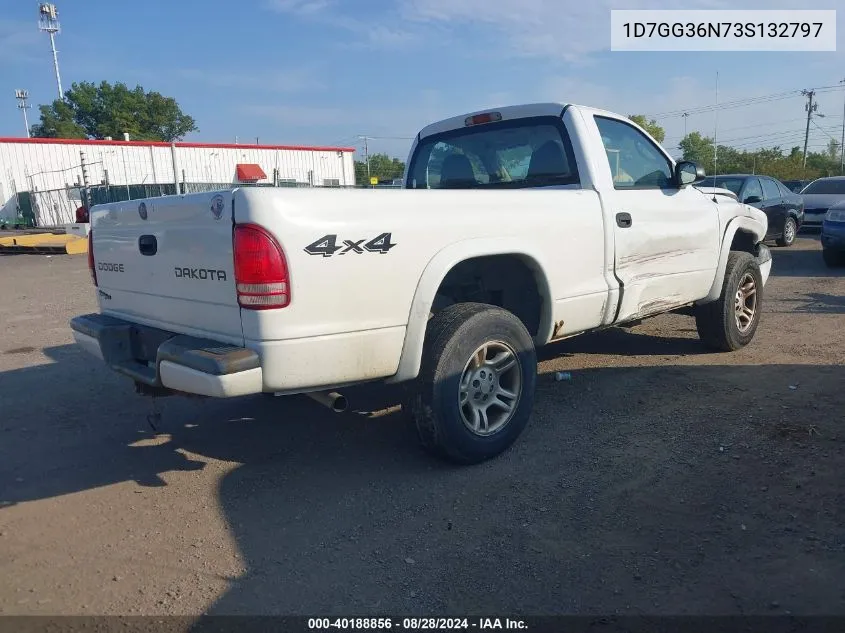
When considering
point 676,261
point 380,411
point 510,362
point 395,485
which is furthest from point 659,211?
point 395,485

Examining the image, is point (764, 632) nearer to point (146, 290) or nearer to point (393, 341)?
point (393, 341)

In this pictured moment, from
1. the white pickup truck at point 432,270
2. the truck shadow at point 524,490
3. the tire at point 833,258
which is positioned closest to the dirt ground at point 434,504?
the truck shadow at point 524,490

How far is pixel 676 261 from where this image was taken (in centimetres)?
500

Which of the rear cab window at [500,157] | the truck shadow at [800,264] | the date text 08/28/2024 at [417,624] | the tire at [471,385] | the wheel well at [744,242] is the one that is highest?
the rear cab window at [500,157]

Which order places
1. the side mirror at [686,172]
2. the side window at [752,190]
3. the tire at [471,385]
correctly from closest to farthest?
the tire at [471,385]
the side mirror at [686,172]
the side window at [752,190]

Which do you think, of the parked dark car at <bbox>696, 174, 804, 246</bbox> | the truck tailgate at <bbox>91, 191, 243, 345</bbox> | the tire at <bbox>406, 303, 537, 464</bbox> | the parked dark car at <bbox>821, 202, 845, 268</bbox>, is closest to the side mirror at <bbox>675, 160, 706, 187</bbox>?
the tire at <bbox>406, 303, 537, 464</bbox>

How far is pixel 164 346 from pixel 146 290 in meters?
0.60

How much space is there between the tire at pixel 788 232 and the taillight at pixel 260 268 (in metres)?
14.1

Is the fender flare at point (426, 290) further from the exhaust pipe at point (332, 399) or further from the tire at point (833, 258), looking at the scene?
the tire at point (833, 258)

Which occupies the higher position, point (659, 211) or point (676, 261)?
point (659, 211)

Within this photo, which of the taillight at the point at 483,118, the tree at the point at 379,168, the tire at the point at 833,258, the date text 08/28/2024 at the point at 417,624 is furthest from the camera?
the tree at the point at 379,168

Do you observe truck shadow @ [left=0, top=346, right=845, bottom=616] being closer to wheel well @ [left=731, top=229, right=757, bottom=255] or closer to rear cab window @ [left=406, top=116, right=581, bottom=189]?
wheel well @ [left=731, top=229, right=757, bottom=255]

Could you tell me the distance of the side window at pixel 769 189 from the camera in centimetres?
1377

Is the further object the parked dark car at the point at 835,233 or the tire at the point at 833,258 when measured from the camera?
the tire at the point at 833,258
